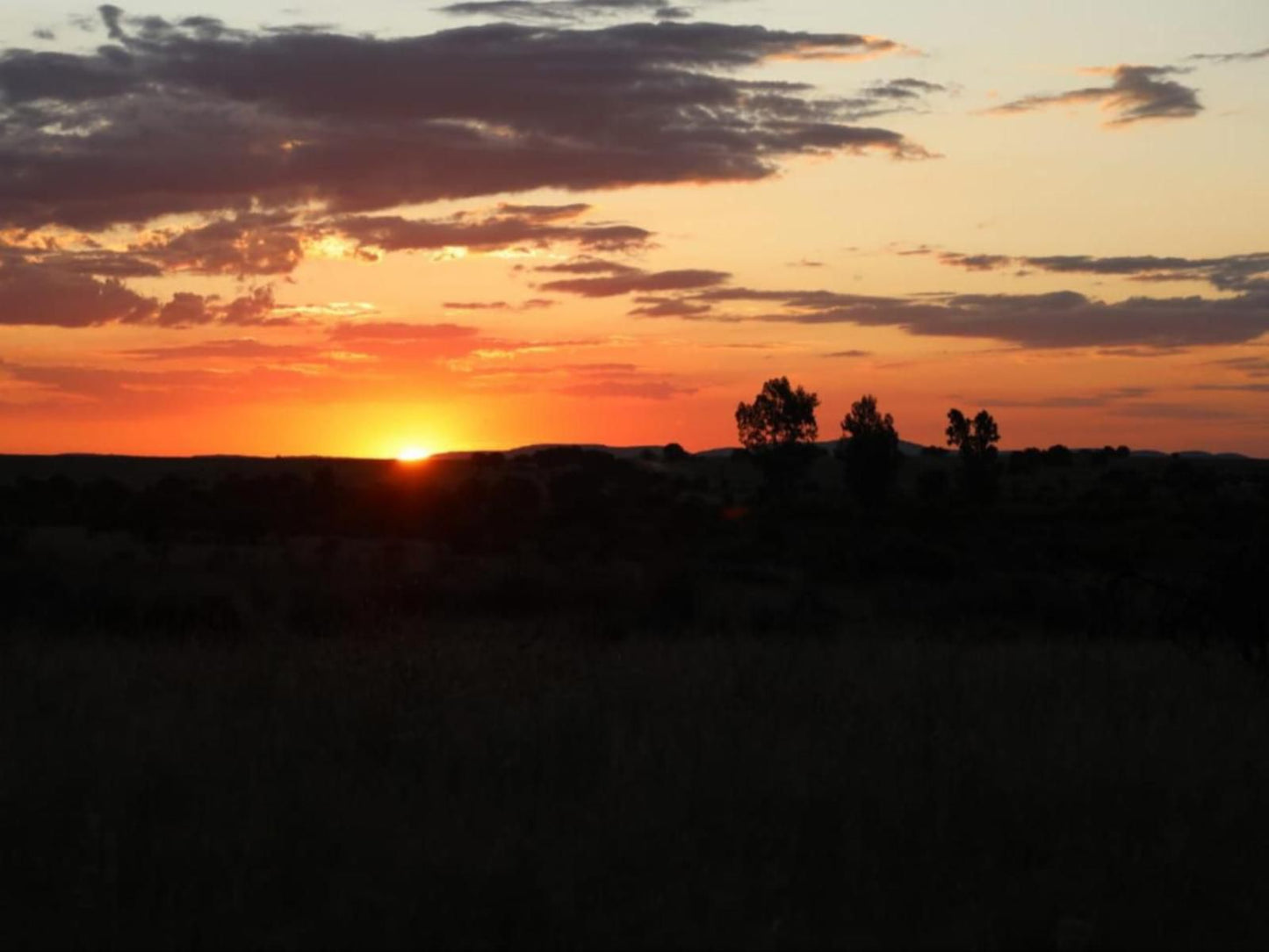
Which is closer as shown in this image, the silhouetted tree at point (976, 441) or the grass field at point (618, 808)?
the grass field at point (618, 808)

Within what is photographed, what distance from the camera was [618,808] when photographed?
26.8 ft

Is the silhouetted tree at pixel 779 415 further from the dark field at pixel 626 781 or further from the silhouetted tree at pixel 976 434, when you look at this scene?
the dark field at pixel 626 781

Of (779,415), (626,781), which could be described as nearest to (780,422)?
(779,415)

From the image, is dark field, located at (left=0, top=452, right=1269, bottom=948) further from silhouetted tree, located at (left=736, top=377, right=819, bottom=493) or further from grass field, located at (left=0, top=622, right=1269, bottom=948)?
silhouetted tree, located at (left=736, top=377, right=819, bottom=493)

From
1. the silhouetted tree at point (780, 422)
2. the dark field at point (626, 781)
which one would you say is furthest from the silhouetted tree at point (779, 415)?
the dark field at point (626, 781)

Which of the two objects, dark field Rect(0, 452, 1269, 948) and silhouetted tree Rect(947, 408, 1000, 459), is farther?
silhouetted tree Rect(947, 408, 1000, 459)

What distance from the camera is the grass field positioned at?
6777 millimetres

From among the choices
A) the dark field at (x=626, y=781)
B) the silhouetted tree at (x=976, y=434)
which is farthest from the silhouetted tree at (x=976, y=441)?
the dark field at (x=626, y=781)

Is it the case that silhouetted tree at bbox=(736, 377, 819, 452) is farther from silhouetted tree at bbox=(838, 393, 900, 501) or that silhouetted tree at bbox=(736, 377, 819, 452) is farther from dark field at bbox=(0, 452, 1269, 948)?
dark field at bbox=(0, 452, 1269, 948)

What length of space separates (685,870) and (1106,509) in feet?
201

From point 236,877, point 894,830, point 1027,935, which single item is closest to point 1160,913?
point 1027,935

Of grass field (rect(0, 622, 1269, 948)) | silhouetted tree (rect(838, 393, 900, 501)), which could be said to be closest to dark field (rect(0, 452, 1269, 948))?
grass field (rect(0, 622, 1269, 948))

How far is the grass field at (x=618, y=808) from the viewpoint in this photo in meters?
6.78

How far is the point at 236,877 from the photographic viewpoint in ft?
23.1
